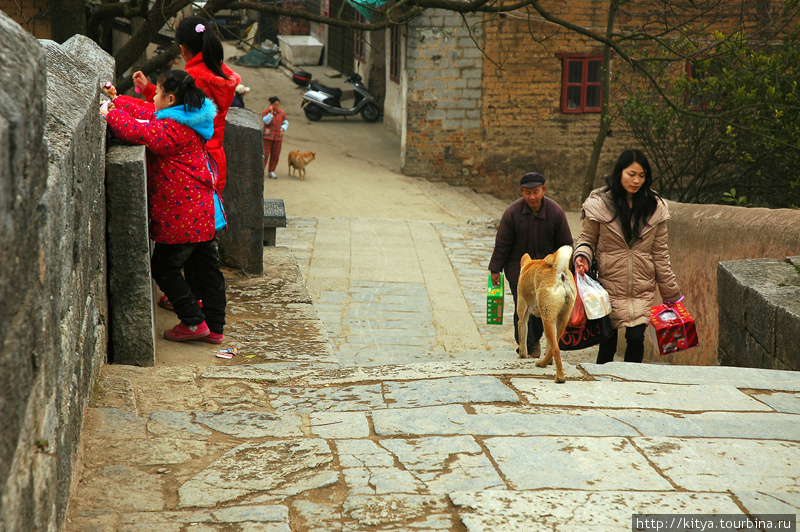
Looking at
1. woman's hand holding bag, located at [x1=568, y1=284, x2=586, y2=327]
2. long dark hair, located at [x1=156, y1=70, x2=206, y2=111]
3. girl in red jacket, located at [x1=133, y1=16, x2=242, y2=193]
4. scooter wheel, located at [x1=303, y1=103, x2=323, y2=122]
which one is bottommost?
woman's hand holding bag, located at [x1=568, y1=284, x2=586, y2=327]

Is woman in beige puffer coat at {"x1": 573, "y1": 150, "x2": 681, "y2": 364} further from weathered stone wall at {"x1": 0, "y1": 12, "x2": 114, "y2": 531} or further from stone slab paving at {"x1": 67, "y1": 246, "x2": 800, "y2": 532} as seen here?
weathered stone wall at {"x1": 0, "y1": 12, "x2": 114, "y2": 531}

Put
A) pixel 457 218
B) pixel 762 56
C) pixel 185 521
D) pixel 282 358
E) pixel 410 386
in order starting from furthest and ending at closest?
pixel 457 218 → pixel 762 56 → pixel 282 358 → pixel 410 386 → pixel 185 521

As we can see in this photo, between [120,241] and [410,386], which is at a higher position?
[120,241]

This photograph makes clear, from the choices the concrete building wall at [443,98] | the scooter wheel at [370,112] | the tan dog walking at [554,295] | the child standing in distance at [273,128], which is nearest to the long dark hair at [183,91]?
the tan dog walking at [554,295]

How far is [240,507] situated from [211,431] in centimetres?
77

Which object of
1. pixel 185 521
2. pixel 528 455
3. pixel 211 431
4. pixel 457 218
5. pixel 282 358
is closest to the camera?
pixel 185 521

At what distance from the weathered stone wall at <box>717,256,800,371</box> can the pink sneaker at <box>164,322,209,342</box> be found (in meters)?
3.50

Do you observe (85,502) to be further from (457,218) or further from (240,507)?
(457,218)

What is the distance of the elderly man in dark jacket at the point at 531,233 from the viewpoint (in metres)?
5.68

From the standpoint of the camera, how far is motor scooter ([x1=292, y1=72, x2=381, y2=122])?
2030 cm

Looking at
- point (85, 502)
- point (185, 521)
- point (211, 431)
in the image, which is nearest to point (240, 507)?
point (185, 521)

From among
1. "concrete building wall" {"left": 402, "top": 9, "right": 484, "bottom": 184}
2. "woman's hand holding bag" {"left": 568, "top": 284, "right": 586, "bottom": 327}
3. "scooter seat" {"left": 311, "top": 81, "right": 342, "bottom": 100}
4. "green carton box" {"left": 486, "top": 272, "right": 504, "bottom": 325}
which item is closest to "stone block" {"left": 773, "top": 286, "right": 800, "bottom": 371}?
"woman's hand holding bag" {"left": 568, "top": 284, "right": 586, "bottom": 327}

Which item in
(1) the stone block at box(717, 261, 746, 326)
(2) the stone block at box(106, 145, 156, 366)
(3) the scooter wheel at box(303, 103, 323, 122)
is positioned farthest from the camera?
(3) the scooter wheel at box(303, 103, 323, 122)

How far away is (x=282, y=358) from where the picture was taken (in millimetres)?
4859
